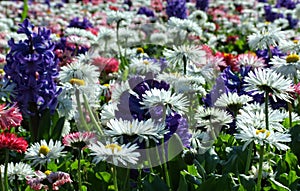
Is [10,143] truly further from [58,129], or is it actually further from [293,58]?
[293,58]

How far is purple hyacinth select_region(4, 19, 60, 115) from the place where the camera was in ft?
9.26

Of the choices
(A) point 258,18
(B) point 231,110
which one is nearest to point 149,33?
(A) point 258,18

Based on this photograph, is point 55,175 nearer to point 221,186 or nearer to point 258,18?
point 221,186

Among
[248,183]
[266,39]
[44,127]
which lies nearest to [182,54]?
[266,39]

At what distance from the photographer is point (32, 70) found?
2.83 metres

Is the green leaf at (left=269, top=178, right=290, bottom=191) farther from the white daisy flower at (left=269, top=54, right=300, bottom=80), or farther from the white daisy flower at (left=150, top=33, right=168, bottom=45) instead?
the white daisy flower at (left=150, top=33, right=168, bottom=45)

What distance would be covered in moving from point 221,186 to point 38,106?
1.46 metres

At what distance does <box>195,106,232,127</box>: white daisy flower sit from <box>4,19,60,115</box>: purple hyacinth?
2.98 feet

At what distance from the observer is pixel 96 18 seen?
698 cm

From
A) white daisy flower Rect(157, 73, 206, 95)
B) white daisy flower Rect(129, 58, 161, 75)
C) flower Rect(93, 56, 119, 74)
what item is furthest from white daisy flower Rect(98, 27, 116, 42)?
white daisy flower Rect(157, 73, 206, 95)

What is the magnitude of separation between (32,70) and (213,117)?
987 mm

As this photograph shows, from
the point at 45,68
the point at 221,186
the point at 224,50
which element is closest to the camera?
the point at 221,186

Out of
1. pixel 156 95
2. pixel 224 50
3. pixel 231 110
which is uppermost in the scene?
pixel 156 95

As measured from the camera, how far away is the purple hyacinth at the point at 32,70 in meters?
2.82
